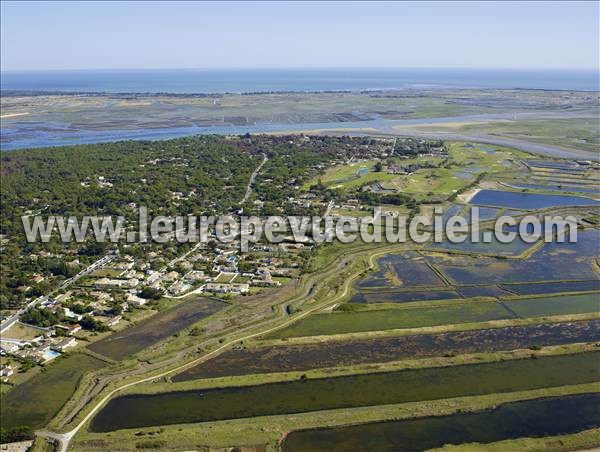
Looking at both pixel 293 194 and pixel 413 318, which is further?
pixel 293 194

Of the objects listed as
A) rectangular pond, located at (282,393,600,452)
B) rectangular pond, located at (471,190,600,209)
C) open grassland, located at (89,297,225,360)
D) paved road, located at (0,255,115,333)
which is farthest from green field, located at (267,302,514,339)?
rectangular pond, located at (471,190,600,209)

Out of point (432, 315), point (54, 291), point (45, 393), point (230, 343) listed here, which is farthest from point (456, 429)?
point (54, 291)

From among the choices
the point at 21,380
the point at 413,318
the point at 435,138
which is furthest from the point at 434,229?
the point at 435,138

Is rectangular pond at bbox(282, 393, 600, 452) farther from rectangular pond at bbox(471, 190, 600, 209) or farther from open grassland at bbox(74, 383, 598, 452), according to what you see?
rectangular pond at bbox(471, 190, 600, 209)

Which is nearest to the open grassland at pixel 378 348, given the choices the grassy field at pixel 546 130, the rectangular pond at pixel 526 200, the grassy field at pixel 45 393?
the grassy field at pixel 45 393

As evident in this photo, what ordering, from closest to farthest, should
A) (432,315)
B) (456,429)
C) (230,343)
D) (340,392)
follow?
(456,429) → (340,392) → (230,343) → (432,315)

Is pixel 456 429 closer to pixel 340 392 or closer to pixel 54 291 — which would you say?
pixel 340 392

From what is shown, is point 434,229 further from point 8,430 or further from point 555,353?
point 8,430

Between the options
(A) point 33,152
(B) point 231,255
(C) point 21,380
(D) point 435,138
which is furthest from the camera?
(D) point 435,138
